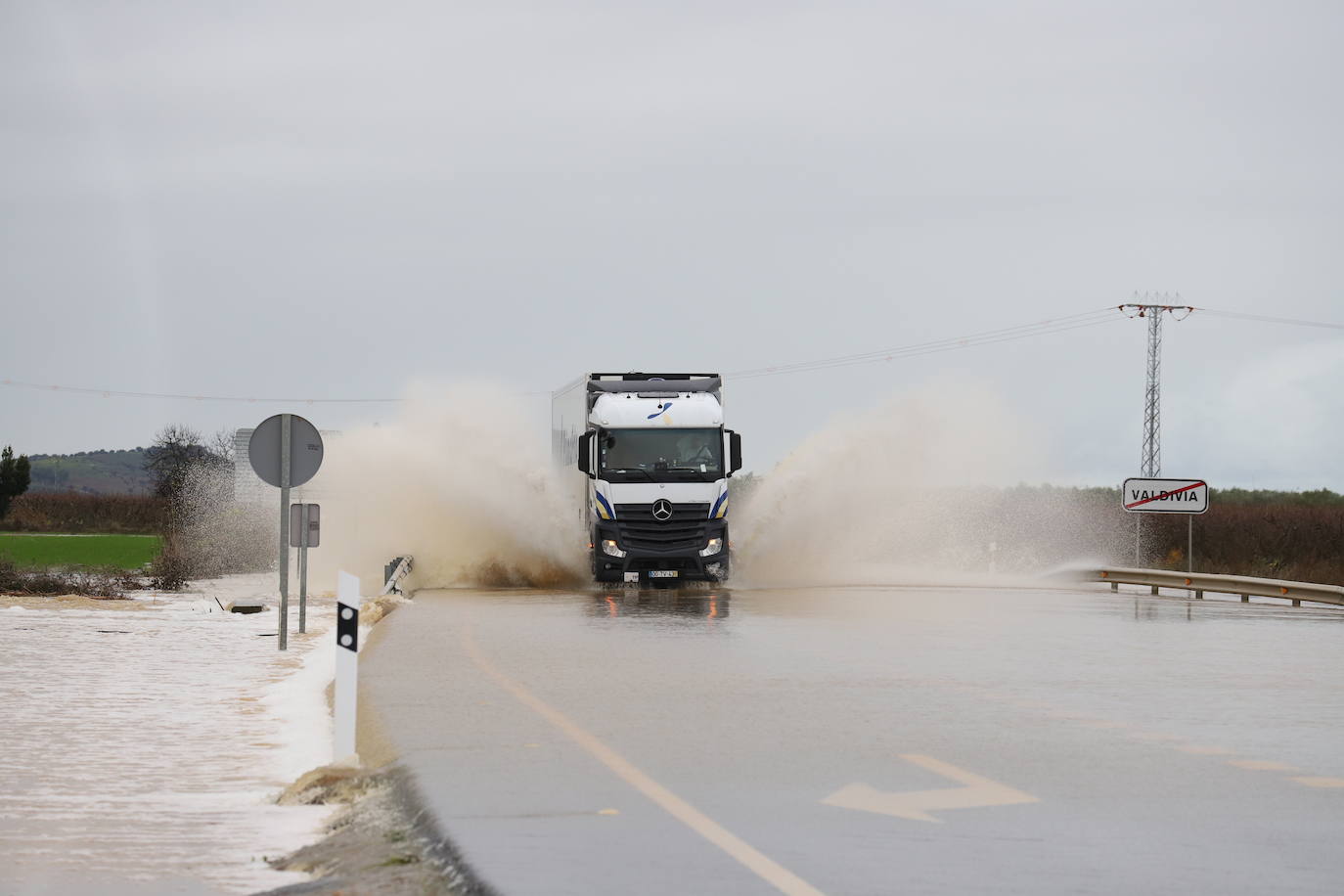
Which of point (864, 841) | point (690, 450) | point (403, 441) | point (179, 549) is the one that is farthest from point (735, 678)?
point (179, 549)

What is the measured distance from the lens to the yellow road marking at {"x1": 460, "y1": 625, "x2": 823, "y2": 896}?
21.6 feet

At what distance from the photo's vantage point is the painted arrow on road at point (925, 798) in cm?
828

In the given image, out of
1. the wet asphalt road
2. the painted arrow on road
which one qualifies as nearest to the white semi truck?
the wet asphalt road

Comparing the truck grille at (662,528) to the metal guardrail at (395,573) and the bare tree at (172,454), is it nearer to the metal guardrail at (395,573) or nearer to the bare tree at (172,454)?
the metal guardrail at (395,573)

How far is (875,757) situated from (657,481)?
20132mm

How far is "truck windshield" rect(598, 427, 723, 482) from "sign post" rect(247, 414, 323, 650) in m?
11.2

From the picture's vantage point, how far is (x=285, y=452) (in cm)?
1911

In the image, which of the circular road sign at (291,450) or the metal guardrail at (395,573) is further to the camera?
the metal guardrail at (395,573)

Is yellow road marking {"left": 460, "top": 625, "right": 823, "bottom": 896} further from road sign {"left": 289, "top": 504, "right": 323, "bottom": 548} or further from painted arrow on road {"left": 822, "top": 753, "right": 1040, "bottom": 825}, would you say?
road sign {"left": 289, "top": 504, "right": 323, "bottom": 548}

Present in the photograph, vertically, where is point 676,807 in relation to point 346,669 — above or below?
below

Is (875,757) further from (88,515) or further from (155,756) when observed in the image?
(88,515)

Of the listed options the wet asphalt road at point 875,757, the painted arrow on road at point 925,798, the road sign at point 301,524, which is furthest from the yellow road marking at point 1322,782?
the road sign at point 301,524

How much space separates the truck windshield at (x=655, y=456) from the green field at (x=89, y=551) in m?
25.8

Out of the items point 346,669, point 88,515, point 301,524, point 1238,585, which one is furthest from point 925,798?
point 88,515
